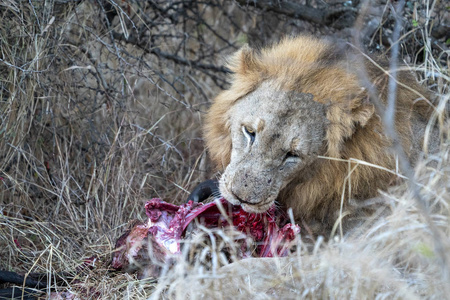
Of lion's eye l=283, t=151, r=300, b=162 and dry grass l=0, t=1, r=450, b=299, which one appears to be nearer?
lion's eye l=283, t=151, r=300, b=162

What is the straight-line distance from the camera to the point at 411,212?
2564 mm

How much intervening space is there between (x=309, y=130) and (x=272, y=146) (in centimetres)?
23

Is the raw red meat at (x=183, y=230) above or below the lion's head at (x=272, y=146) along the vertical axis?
below

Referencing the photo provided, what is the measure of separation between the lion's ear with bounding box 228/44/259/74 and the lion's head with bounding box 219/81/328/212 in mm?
289

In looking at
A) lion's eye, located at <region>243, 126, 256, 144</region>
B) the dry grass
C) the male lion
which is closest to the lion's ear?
the male lion

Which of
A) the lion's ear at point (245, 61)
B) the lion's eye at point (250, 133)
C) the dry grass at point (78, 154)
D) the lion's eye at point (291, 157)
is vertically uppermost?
the lion's ear at point (245, 61)

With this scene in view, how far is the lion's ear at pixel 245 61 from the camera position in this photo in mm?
3396

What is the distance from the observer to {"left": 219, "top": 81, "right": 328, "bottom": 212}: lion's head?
9.64ft

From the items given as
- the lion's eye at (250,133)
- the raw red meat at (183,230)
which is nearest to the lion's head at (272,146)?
the lion's eye at (250,133)

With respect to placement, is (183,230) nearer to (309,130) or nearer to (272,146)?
(272,146)

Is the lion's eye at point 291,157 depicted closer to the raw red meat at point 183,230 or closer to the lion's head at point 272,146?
the lion's head at point 272,146

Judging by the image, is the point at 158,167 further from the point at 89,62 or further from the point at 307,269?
the point at 307,269

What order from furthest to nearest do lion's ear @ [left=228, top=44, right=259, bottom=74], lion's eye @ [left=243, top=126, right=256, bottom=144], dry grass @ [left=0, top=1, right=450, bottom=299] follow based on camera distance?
lion's ear @ [left=228, top=44, right=259, bottom=74], dry grass @ [left=0, top=1, right=450, bottom=299], lion's eye @ [left=243, top=126, right=256, bottom=144]

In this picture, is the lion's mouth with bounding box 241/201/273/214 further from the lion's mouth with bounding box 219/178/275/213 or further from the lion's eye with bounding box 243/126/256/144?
the lion's eye with bounding box 243/126/256/144
